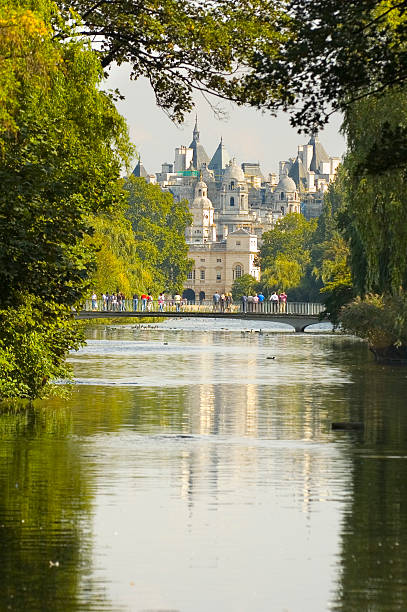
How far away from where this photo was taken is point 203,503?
16422mm

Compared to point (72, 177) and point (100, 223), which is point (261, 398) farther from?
point (100, 223)

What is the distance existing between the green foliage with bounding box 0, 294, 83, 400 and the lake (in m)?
0.66

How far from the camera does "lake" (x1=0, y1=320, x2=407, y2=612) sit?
38.4 feet

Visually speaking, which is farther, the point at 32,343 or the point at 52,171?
the point at 32,343

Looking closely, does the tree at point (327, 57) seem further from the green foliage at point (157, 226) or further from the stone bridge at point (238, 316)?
the green foliage at point (157, 226)

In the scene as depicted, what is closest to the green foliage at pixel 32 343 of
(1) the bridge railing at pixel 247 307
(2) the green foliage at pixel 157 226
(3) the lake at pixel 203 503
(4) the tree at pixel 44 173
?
(4) the tree at pixel 44 173

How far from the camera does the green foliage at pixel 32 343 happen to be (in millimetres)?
25516

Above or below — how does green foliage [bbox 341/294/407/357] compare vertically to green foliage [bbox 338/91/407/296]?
below

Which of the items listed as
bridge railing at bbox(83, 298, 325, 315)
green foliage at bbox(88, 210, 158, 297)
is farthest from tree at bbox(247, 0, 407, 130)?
bridge railing at bbox(83, 298, 325, 315)

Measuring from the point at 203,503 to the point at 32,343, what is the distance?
10439 mm

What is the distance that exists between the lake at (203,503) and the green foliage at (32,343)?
657 mm

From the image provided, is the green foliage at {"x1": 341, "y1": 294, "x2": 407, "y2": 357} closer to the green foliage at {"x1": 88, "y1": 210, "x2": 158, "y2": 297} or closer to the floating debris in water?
the floating debris in water

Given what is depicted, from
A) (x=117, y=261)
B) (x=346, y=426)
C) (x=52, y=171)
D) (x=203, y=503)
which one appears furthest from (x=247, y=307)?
(x=203, y=503)

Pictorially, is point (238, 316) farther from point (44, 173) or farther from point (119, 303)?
point (44, 173)
